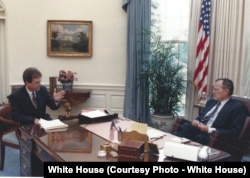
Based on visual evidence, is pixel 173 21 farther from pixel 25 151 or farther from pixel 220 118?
pixel 25 151

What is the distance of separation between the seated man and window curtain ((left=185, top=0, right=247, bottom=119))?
3.58 ft

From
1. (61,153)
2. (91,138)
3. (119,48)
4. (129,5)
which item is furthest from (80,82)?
(61,153)

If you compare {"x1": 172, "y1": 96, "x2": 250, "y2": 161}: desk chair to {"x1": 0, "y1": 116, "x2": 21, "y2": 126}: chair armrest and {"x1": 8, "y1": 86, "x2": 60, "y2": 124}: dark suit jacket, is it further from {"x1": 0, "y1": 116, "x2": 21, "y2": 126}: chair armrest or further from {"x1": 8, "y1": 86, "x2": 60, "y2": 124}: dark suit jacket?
{"x1": 0, "y1": 116, "x2": 21, "y2": 126}: chair armrest

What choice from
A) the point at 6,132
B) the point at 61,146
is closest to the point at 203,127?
the point at 61,146

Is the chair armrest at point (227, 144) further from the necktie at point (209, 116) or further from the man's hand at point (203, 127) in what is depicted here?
the necktie at point (209, 116)

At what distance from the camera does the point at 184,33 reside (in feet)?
17.9

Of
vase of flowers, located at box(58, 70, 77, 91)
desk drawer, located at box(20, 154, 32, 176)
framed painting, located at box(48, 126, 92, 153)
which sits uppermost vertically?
vase of flowers, located at box(58, 70, 77, 91)

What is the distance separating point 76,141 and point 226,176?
1.36 metres

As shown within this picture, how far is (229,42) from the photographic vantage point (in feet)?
15.6

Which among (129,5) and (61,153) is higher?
(129,5)

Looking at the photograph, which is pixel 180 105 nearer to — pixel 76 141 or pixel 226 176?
pixel 76 141

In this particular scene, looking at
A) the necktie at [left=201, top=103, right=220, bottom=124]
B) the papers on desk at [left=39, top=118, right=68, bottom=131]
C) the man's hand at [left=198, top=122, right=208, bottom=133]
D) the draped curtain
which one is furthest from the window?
the papers on desk at [left=39, top=118, right=68, bottom=131]

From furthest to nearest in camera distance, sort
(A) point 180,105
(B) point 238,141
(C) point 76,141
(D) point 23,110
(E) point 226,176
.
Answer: (A) point 180,105, (D) point 23,110, (B) point 238,141, (C) point 76,141, (E) point 226,176

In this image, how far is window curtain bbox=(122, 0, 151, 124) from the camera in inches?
212
